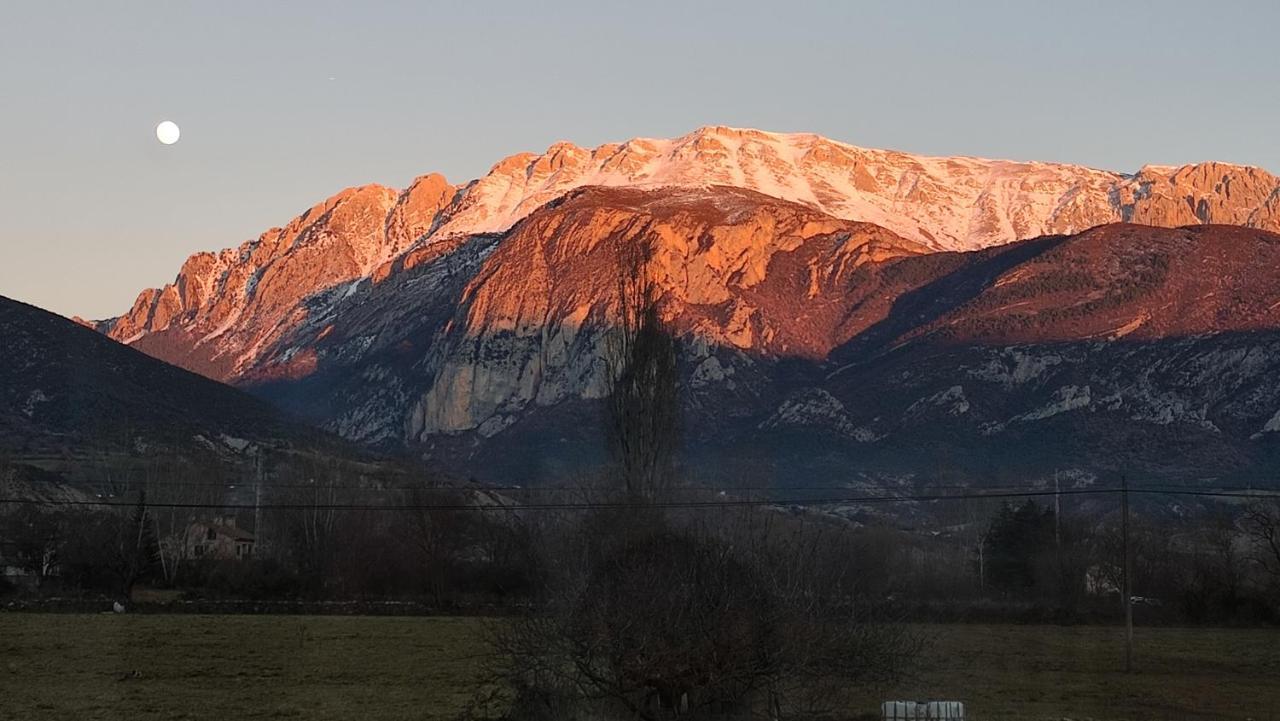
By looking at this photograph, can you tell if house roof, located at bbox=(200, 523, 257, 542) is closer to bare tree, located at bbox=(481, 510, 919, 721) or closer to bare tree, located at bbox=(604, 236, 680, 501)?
bare tree, located at bbox=(604, 236, 680, 501)

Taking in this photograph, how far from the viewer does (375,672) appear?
4756 cm

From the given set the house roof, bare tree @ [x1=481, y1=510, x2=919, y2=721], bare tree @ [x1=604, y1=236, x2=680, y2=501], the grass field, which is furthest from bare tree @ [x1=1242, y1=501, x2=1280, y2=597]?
the house roof

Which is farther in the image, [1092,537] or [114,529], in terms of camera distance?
[1092,537]

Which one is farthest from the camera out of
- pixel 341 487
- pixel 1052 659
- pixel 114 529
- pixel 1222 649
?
pixel 341 487

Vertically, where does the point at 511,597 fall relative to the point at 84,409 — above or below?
below

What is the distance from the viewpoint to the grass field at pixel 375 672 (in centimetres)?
3869

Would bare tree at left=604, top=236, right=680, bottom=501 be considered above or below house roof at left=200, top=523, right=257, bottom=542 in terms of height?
above

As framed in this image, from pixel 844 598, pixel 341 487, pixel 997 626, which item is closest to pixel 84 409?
pixel 341 487

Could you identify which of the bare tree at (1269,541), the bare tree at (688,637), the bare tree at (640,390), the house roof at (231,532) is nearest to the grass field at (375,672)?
the bare tree at (688,637)

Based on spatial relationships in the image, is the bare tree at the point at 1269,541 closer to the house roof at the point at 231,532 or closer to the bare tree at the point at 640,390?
the bare tree at the point at 640,390

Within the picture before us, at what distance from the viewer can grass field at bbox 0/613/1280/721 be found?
38688 millimetres

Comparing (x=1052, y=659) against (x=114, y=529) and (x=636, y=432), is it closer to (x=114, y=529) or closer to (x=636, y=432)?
(x=636, y=432)

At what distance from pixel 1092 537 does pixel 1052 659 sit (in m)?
48.0

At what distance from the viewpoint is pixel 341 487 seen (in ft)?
382
